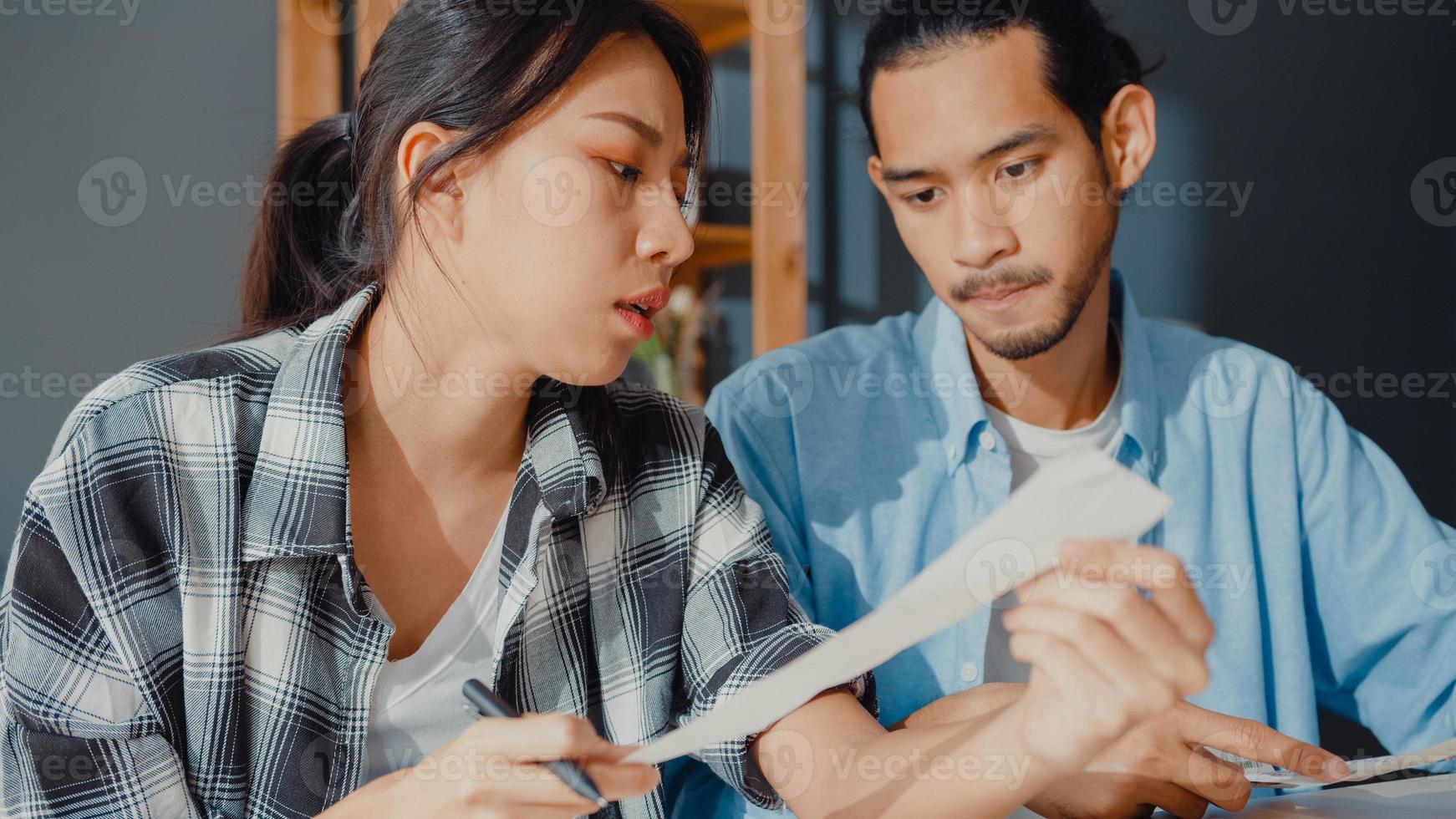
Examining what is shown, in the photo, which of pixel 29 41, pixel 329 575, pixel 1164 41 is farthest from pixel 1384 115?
pixel 29 41

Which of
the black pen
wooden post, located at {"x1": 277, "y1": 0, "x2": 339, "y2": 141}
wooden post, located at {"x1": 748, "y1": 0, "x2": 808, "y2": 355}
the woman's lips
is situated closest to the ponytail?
the woman's lips

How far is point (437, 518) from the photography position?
3.42 ft

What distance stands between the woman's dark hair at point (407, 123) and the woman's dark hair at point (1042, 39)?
41cm

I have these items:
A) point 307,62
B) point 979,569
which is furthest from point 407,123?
point 307,62

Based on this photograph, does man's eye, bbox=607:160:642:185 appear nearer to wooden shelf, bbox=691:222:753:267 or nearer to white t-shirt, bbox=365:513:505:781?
white t-shirt, bbox=365:513:505:781

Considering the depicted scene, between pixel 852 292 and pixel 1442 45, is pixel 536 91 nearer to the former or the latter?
pixel 852 292

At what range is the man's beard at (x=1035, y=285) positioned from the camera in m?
1.34

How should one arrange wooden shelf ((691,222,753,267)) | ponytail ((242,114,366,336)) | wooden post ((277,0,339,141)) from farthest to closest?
wooden shelf ((691,222,753,267)) < wooden post ((277,0,339,141)) < ponytail ((242,114,366,336))

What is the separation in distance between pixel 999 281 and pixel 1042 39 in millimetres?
323

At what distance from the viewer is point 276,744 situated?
0.90 meters

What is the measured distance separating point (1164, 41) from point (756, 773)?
5.27 ft

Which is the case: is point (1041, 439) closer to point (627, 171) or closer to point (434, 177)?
point (627, 171)

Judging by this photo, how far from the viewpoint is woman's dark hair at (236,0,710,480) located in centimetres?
95

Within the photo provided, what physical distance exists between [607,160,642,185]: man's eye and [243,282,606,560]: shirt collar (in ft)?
0.77
